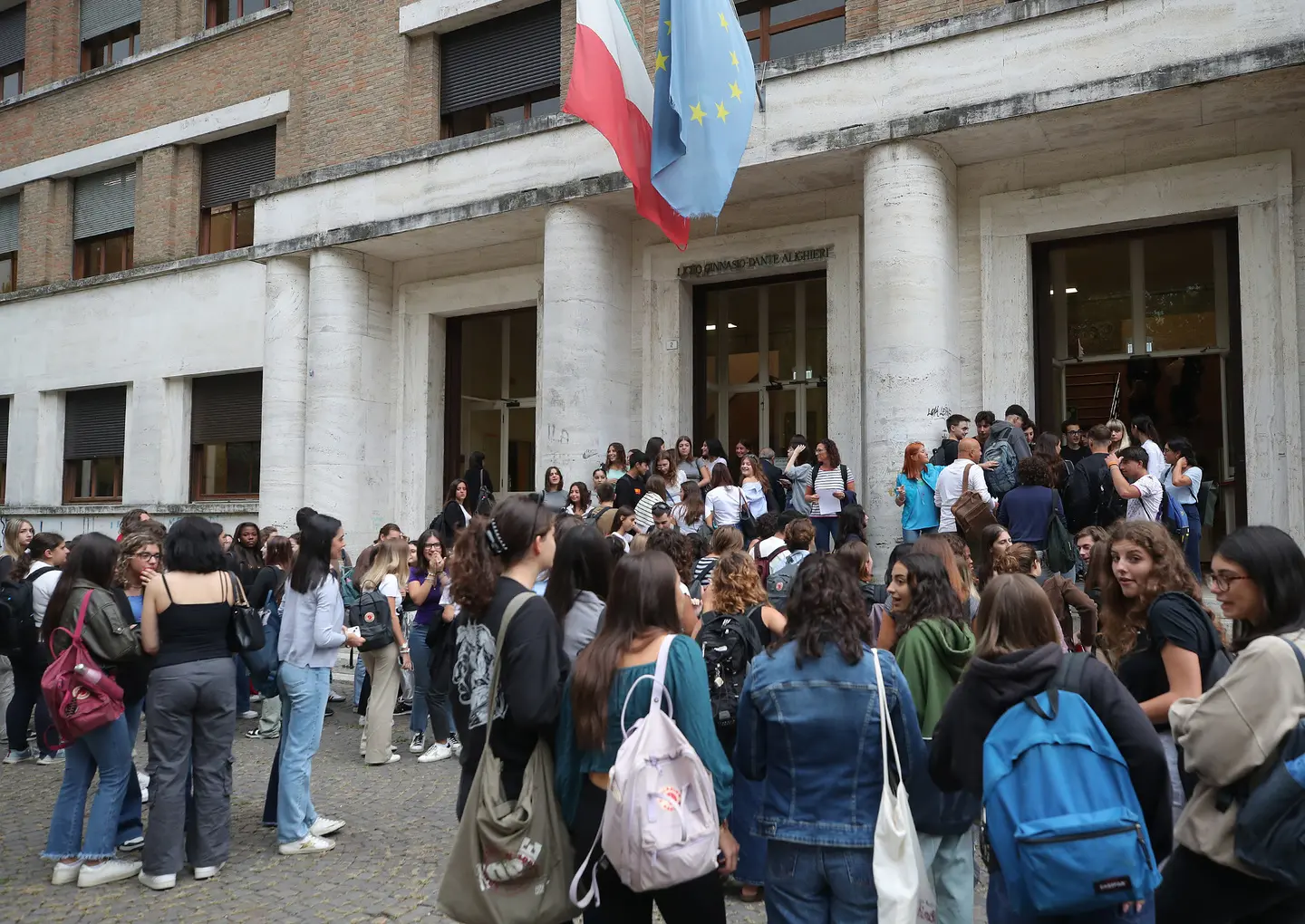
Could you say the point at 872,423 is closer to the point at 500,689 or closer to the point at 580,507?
the point at 580,507

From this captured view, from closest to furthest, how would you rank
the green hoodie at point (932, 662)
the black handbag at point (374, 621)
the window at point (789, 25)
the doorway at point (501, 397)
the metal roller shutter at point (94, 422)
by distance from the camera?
1. the green hoodie at point (932, 662)
2. the black handbag at point (374, 621)
3. the window at point (789, 25)
4. the doorway at point (501, 397)
5. the metal roller shutter at point (94, 422)

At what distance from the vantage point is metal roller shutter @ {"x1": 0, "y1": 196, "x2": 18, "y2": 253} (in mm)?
22078

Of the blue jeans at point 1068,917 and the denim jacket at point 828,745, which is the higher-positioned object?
the denim jacket at point 828,745

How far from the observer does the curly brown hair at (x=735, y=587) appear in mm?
4809

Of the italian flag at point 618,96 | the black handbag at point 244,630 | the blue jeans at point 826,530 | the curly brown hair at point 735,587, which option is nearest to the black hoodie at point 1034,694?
the curly brown hair at point 735,587

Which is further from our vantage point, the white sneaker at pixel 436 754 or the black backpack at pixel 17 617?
the white sneaker at pixel 436 754

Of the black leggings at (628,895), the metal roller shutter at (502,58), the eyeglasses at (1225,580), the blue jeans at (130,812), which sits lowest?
the blue jeans at (130,812)

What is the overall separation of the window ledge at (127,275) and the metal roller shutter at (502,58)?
4.54 meters

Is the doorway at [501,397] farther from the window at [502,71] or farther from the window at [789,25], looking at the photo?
the window at [789,25]

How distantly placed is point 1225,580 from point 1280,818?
0.68m

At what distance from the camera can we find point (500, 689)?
3148 millimetres

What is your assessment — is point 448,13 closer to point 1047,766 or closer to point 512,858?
point 512,858

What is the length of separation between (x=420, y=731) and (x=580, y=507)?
13.2ft

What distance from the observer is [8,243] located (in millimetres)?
22172
